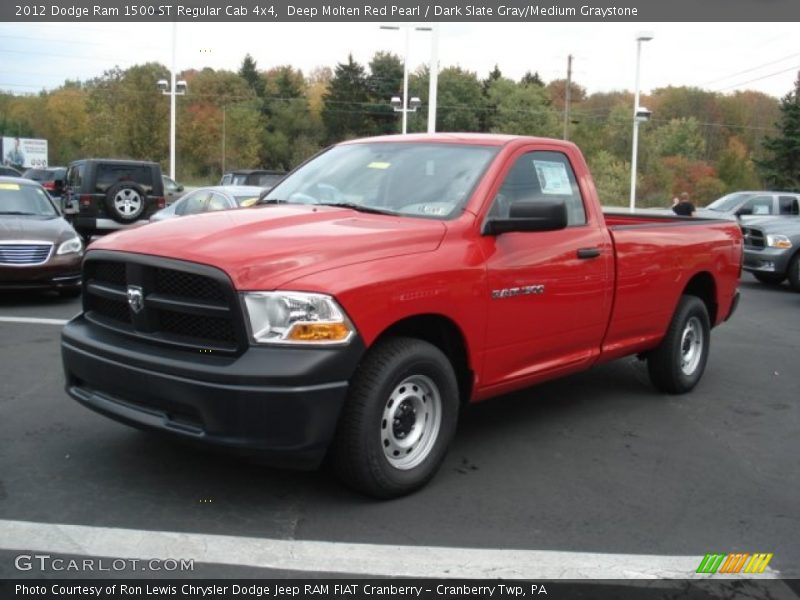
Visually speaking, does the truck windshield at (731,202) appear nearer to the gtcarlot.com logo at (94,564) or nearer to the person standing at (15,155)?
the gtcarlot.com logo at (94,564)

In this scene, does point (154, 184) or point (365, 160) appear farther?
point (154, 184)

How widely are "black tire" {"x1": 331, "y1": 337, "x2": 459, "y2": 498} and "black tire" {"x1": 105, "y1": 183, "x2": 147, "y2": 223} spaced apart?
43.9 ft

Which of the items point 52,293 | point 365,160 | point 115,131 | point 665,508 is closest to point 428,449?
point 665,508

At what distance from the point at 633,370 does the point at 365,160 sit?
3.79m

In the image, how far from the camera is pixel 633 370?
7.80 m

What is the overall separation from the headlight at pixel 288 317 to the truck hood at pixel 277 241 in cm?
7

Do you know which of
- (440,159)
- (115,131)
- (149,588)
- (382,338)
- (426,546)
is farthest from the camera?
(115,131)

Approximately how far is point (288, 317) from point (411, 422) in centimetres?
104

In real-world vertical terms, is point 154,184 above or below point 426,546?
above

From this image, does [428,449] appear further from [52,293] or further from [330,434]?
[52,293]

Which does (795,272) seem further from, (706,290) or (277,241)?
(277,241)

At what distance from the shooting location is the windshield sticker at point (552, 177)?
5.43 m

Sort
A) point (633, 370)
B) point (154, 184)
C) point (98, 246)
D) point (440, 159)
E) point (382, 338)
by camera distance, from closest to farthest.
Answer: point (382, 338) → point (98, 246) → point (440, 159) → point (633, 370) → point (154, 184)

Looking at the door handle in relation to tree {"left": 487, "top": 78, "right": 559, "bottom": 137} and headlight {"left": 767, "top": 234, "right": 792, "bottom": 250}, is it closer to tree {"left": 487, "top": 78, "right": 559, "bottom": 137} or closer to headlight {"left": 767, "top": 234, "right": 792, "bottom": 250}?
headlight {"left": 767, "top": 234, "right": 792, "bottom": 250}
